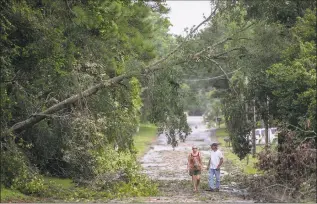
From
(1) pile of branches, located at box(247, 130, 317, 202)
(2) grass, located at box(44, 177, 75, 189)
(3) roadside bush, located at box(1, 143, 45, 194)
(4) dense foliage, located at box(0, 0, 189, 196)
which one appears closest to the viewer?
(1) pile of branches, located at box(247, 130, 317, 202)

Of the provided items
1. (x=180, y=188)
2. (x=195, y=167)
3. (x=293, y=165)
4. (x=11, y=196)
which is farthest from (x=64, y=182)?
(x=293, y=165)

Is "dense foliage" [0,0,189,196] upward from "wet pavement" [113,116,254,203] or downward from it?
upward

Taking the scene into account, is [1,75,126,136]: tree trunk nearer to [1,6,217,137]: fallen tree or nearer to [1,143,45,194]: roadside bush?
[1,6,217,137]: fallen tree

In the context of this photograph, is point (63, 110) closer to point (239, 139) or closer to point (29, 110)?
point (29, 110)

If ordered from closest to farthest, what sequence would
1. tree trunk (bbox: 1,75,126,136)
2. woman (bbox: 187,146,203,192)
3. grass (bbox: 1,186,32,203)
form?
1. grass (bbox: 1,186,32,203)
2. tree trunk (bbox: 1,75,126,136)
3. woman (bbox: 187,146,203,192)

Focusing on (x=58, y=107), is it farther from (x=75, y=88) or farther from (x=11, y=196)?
(x=11, y=196)

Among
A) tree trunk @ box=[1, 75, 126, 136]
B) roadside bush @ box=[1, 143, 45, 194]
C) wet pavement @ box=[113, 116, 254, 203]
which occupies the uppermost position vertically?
tree trunk @ box=[1, 75, 126, 136]

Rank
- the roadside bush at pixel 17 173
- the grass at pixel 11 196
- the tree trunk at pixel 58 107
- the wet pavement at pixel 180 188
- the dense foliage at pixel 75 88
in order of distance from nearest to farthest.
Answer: the grass at pixel 11 196, the roadside bush at pixel 17 173, the wet pavement at pixel 180 188, the dense foliage at pixel 75 88, the tree trunk at pixel 58 107

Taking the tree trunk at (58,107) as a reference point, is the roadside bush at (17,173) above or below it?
below

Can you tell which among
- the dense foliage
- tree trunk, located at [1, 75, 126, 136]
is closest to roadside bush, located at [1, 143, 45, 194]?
the dense foliage

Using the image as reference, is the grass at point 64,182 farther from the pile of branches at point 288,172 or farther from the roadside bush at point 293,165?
the roadside bush at point 293,165

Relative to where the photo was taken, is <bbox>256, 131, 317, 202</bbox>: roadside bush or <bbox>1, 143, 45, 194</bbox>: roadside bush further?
<bbox>1, 143, 45, 194</bbox>: roadside bush

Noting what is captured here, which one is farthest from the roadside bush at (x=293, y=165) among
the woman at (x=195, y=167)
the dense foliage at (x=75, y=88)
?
the dense foliage at (x=75, y=88)

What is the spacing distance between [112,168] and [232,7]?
7.40 metres
